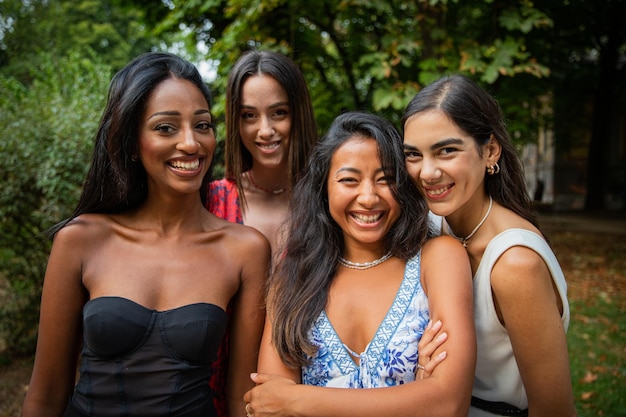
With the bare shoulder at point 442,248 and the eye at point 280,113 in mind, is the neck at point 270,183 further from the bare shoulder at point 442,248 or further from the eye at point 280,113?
the bare shoulder at point 442,248

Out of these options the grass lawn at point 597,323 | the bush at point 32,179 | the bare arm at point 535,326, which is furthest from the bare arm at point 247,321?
the grass lawn at point 597,323

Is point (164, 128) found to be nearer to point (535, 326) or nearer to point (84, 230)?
point (84, 230)

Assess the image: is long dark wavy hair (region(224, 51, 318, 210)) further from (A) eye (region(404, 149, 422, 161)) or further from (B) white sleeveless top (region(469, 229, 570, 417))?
(B) white sleeveless top (region(469, 229, 570, 417))

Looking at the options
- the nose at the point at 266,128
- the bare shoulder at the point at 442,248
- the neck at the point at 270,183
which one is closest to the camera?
the bare shoulder at the point at 442,248

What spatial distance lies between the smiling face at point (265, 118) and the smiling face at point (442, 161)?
0.97 m

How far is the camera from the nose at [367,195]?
2219 millimetres

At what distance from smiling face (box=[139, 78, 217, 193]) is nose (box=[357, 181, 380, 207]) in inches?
28.4

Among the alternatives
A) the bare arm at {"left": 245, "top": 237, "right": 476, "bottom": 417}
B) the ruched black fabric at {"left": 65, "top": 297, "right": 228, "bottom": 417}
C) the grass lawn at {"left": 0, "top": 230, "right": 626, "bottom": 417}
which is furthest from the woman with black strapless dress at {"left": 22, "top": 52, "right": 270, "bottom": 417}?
the grass lawn at {"left": 0, "top": 230, "right": 626, "bottom": 417}

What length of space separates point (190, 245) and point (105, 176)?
0.50m

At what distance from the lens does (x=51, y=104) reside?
565 cm

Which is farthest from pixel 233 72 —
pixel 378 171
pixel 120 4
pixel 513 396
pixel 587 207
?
pixel 587 207

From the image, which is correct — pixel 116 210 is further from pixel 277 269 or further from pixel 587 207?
pixel 587 207

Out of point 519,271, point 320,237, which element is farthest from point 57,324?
point 519,271

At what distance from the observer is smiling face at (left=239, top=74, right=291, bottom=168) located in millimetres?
3035
